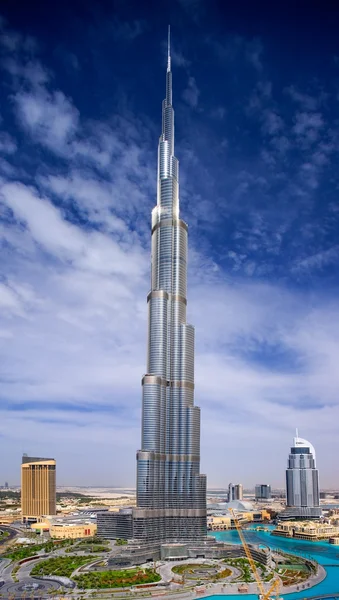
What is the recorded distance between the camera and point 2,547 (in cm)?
7750

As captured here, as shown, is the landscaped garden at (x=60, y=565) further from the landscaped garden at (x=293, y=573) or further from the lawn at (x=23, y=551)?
the landscaped garden at (x=293, y=573)

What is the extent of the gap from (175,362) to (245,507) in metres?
72.4

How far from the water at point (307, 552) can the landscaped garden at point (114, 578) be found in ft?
26.4

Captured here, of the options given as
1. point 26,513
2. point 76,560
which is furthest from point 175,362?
point 26,513

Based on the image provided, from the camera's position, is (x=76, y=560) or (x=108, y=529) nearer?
(x=76, y=560)

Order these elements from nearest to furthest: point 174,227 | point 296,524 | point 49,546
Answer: point 49,546 → point 174,227 → point 296,524

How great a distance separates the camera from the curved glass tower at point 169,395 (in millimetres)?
80062

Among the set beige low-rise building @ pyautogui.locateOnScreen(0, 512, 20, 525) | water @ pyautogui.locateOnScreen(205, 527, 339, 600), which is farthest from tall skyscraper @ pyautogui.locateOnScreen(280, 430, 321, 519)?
beige low-rise building @ pyautogui.locateOnScreen(0, 512, 20, 525)

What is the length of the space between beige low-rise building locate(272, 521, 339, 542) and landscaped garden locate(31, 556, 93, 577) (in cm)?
4730

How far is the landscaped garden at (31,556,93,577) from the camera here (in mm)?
57875

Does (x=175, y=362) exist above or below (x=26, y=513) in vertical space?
above

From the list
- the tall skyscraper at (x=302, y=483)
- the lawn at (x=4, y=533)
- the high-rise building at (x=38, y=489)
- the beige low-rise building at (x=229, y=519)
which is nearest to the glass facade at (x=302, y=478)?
the tall skyscraper at (x=302, y=483)

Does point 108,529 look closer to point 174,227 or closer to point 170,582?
point 170,582

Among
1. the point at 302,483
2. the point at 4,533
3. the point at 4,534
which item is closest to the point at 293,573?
the point at 4,534
